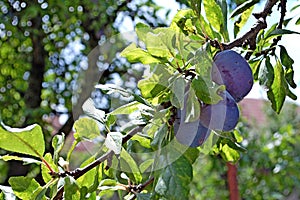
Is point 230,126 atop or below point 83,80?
atop

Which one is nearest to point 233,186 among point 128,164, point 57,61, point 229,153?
point 57,61

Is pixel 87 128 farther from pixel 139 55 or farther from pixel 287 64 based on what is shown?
pixel 287 64

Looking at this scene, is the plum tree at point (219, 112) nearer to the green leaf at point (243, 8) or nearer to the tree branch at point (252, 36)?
the tree branch at point (252, 36)

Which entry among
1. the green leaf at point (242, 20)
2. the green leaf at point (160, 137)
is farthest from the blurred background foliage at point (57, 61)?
the green leaf at point (160, 137)

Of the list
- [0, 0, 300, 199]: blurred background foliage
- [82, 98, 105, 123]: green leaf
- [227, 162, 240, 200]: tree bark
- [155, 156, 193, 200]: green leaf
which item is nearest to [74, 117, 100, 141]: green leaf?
[82, 98, 105, 123]: green leaf

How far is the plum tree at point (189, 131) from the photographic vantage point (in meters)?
0.46

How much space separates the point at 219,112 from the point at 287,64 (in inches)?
6.6

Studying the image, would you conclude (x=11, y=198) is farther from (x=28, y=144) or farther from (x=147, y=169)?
(x=147, y=169)

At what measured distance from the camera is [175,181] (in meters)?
0.44

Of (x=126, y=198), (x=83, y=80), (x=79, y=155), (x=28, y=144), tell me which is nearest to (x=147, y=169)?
(x=126, y=198)

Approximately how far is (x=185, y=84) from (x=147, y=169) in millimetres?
229

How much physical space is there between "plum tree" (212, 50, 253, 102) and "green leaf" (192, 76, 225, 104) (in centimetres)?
3

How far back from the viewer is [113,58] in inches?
87.8

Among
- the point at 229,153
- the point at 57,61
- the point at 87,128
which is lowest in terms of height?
the point at 57,61
